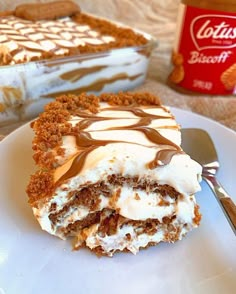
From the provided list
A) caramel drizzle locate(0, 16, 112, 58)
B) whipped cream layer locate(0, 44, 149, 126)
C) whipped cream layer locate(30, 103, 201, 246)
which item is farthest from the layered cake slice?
caramel drizzle locate(0, 16, 112, 58)

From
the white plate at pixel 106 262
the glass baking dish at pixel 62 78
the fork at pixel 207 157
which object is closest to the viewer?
the white plate at pixel 106 262

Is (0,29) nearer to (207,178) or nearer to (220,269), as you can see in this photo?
(207,178)

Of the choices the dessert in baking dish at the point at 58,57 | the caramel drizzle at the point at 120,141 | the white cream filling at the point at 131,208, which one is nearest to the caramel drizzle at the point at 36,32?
the dessert in baking dish at the point at 58,57

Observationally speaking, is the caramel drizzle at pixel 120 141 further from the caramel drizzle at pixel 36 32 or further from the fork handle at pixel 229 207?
the caramel drizzle at pixel 36 32

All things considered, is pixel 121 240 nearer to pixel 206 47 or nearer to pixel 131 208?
pixel 131 208

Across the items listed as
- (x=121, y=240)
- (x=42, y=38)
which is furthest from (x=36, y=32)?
(x=121, y=240)
